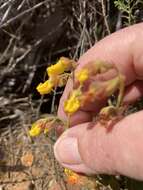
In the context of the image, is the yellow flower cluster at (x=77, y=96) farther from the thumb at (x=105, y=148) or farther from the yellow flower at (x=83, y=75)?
the thumb at (x=105, y=148)

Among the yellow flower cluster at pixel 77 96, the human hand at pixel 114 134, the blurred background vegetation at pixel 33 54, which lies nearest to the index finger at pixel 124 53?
the human hand at pixel 114 134

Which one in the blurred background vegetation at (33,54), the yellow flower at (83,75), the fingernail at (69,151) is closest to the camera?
the yellow flower at (83,75)

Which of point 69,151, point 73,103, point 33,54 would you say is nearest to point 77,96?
point 73,103

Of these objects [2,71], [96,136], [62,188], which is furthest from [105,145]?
[2,71]

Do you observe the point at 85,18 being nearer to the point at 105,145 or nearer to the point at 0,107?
the point at 0,107

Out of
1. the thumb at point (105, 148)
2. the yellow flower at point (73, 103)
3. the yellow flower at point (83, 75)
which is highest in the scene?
the yellow flower at point (83, 75)

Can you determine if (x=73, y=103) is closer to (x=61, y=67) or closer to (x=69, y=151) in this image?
(x=61, y=67)

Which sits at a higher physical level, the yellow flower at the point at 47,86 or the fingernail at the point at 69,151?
the yellow flower at the point at 47,86
